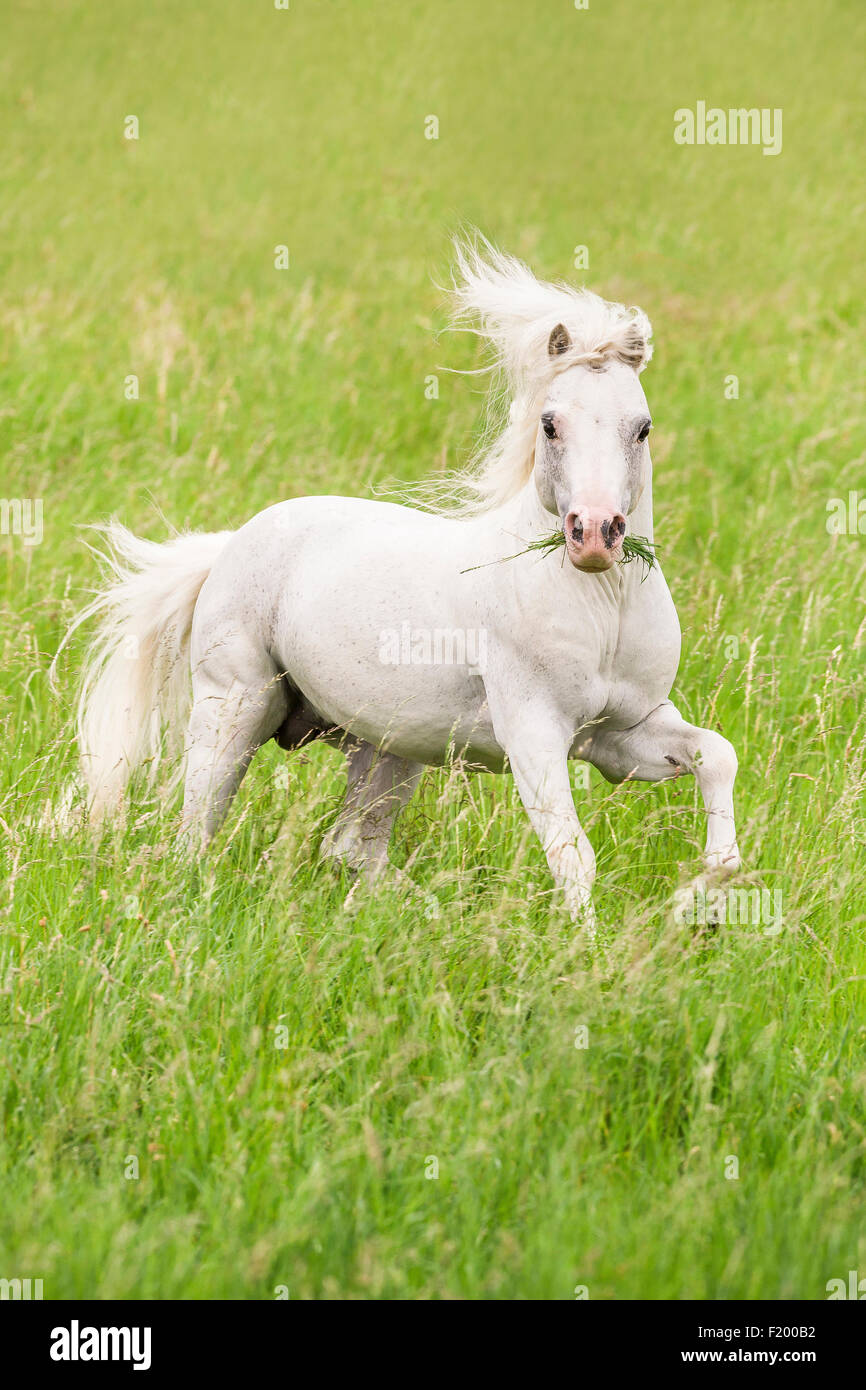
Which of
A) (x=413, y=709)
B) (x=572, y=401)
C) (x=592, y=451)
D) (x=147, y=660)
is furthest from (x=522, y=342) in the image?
(x=147, y=660)


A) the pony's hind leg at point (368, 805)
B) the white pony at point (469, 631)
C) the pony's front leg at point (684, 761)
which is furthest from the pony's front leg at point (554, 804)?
the pony's hind leg at point (368, 805)

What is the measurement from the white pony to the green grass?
21cm

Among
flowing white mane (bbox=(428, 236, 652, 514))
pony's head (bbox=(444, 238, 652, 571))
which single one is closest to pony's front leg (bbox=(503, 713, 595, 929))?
pony's head (bbox=(444, 238, 652, 571))

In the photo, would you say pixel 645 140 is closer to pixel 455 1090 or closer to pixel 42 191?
pixel 42 191

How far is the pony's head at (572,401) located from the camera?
3391mm

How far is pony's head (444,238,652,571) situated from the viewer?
339 centimetres

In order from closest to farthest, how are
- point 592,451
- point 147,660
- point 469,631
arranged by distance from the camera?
1. point 592,451
2. point 469,631
3. point 147,660

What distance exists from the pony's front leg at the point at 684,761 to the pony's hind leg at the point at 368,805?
0.93m

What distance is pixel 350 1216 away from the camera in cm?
275

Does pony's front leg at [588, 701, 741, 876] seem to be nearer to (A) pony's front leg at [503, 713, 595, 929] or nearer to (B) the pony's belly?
(A) pony's front leg at [503, 713, 595, 929]

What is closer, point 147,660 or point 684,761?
point 684,761

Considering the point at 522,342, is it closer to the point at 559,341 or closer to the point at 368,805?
the point at 559,341

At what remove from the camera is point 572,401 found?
3537 millimetres

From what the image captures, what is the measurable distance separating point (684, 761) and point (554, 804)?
0.42m
